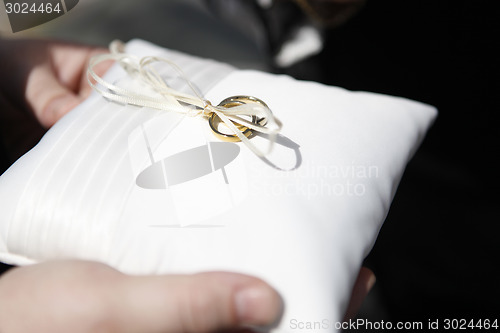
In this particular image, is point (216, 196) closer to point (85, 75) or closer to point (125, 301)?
Result: point (125, 301)

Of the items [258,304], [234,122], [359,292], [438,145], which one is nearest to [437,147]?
[438,145]

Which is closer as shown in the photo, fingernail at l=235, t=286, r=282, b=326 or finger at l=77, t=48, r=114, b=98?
fingernail at l=235, t=286, r=282, b=326

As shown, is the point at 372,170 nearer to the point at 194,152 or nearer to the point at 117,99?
the point at 194,152

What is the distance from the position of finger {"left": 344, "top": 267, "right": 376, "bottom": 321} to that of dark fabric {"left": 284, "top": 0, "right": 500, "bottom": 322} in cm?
38

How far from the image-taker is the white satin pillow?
0.43m

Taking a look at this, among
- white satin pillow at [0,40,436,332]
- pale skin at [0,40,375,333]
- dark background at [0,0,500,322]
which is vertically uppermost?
white satin pillow at [0,40,436,332]

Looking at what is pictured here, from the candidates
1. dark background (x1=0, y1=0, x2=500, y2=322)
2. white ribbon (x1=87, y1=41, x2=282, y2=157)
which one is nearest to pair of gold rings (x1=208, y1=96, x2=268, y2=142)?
white ribbon (x1=87, y1=41, x2=282, y2=157)

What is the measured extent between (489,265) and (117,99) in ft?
3.26

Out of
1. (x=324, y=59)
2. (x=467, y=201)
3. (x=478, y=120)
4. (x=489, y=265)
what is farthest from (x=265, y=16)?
(x=489, y=265)

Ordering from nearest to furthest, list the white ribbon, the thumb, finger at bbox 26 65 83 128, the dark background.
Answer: the thumb, the white ribbon, finger at bbox 26 65 83 128, the dark background

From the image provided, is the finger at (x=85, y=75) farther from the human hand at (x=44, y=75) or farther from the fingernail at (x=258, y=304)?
the fingernail at (x=258, y=304)

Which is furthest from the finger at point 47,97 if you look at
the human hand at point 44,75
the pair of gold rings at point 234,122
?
the pair of gold rings at point 234,122

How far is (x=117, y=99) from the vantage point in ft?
1.85

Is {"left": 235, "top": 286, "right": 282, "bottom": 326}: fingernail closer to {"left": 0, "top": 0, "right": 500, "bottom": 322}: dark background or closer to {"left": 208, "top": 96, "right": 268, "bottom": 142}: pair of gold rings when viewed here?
{"left": 208, "top": 96, "right": 268, "bottom": 142}: pair of gold rings
